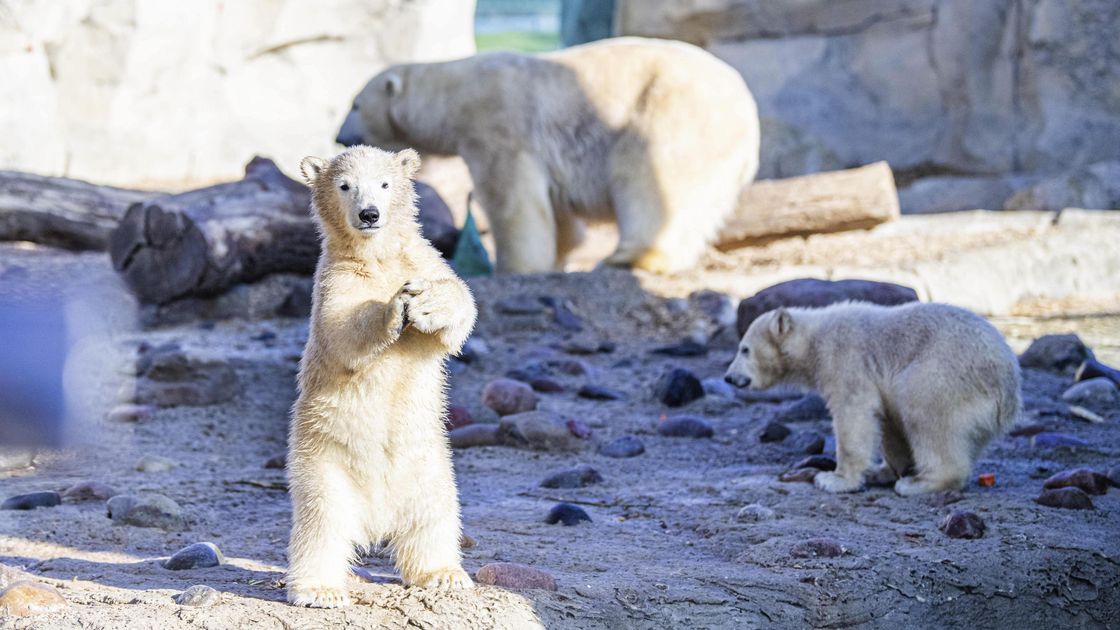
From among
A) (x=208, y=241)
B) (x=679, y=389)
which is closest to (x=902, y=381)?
(x=679, y=389)

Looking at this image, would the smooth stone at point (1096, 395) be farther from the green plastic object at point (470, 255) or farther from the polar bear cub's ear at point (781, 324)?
the green plastic object at point (470, 255)

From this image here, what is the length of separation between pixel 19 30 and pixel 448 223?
566 centimetres

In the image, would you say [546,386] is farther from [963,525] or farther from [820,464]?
[963,525]

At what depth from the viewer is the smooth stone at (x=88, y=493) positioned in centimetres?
357

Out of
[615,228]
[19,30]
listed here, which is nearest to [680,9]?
[615,228]

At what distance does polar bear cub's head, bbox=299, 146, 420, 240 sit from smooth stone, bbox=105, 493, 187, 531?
1.19 m

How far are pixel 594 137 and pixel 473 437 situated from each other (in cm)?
379

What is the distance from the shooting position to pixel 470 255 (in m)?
7.82

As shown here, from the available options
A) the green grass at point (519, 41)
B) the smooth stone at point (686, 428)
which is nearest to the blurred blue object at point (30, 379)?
the smooth stone at point (686, 428)

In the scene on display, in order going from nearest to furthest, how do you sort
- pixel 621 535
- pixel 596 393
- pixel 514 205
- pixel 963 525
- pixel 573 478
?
pixel 963 525, pixel 621 535, pixel 573 478, pixel 596 393, pixel 514 205

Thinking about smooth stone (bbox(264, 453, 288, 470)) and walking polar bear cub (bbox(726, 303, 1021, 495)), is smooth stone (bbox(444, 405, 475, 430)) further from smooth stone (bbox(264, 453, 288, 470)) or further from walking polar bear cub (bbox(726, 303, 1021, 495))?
walking polar bear cub (bbox(726, 303, 1021, 495))

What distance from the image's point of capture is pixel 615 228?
8.70 meters

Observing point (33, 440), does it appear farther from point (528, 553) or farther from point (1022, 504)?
point (1022, 504)

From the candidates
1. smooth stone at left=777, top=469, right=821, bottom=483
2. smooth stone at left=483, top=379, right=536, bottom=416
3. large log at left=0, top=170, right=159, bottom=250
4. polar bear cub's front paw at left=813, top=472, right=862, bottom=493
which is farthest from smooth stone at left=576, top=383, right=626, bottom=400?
large log at left=0, top=170, right=159, bottom=250
